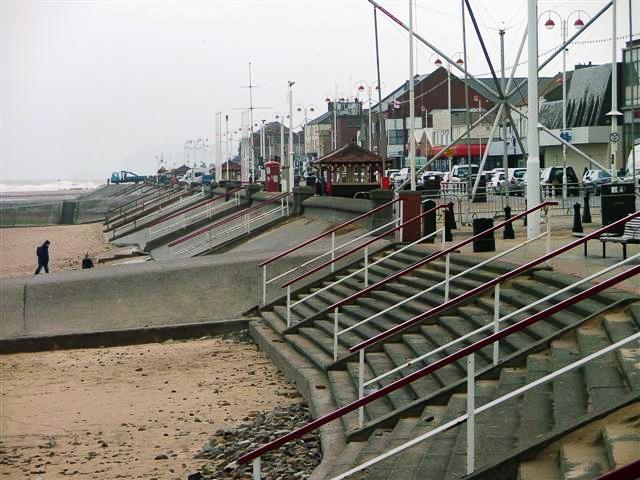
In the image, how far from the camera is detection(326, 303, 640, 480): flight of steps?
690 centimetres

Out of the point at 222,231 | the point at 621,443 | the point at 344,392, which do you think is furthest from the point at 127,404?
the point at 222,231

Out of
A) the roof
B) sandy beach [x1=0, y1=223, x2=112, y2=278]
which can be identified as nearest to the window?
sandy beach [x1=0, y1=223, x2=112, y2=278]

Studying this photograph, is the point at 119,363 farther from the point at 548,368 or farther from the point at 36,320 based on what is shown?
the point at 548,368

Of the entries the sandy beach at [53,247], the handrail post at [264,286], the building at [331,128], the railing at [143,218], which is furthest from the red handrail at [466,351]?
the building at [331,128]

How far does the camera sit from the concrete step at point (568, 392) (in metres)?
7.63

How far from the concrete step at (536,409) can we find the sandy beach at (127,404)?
11.9ft

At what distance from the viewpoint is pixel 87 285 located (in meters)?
20.8

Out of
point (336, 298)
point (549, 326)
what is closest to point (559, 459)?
point (549, 326)

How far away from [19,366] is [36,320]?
2259 millimetres

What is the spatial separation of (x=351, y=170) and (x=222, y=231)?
5754 millimetres

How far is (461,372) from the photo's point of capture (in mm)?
10938

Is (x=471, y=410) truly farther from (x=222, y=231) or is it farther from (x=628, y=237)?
(x=222, y=231)

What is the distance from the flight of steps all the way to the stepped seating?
0.05 feet

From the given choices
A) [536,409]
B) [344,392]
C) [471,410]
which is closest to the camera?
[471,410]
